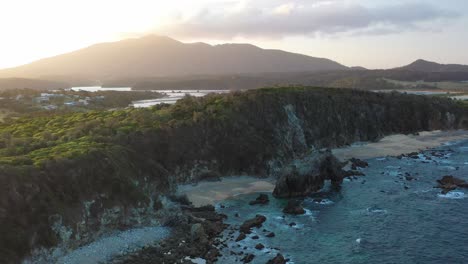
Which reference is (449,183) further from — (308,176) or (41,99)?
(41,99)

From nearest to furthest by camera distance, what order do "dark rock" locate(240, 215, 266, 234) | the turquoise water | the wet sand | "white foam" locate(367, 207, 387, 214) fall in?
the turquoise water
"dark rock" locate(240, 215, 266, 234)
"white foam" locate(367, 207, 387, 214)
the wet sand

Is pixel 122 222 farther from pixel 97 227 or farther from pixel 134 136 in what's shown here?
pixel 134 136

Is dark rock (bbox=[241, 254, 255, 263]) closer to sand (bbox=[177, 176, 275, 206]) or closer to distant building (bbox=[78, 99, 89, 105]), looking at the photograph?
sand (bbox=[177, 176, 275, 206])

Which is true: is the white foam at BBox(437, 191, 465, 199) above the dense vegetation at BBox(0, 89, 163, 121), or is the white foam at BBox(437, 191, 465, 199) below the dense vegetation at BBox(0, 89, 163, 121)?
below

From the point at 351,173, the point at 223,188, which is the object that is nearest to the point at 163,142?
the point at 223,188

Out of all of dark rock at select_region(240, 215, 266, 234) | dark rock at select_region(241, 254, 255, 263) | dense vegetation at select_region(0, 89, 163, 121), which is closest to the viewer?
dark rock at select_region(241, 254, 255, 263)

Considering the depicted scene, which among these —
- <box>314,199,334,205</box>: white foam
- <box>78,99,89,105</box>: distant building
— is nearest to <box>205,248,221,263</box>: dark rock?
<box>314,199,334,205</box>: white foam

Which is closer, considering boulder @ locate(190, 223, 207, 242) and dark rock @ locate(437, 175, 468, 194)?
boulder @ locate(190, 223, 207, 242)
